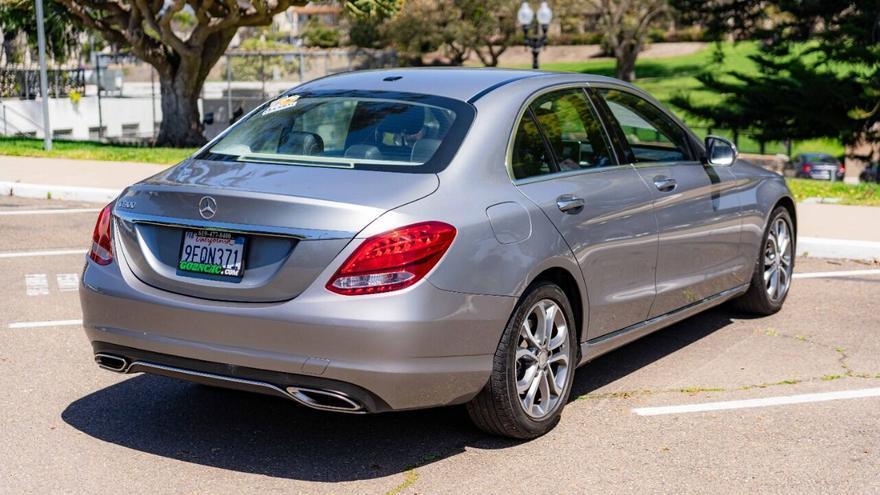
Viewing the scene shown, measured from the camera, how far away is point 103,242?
518 centimetres

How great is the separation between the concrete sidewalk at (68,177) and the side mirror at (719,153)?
9.03 m

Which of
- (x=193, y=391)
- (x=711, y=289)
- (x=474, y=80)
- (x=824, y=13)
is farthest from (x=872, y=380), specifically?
(x=824, y=13)

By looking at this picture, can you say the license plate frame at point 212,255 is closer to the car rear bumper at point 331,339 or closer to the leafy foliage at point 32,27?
the car rear bumper at point 331,339

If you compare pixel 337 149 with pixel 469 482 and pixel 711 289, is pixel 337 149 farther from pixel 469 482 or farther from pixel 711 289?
pixel 711 289

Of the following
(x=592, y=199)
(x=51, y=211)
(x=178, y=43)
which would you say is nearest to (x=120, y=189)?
(x=51, y=211)

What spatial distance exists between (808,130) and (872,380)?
2621 centimetres

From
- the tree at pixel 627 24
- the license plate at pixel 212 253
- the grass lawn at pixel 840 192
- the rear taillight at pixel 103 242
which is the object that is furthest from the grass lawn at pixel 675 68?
the license plate at pixel 212 253

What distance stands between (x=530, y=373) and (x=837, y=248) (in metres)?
6.31

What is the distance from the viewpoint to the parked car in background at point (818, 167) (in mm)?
35750

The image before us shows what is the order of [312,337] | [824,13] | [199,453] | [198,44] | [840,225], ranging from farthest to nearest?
[824,13], [198,44], [840,225], [199,453], [312,337]

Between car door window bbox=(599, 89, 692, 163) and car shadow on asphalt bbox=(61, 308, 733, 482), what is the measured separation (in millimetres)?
1369

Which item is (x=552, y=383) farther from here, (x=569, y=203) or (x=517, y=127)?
(x=517, y=127)

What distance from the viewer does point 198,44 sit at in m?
30.6

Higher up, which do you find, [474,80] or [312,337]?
[474,80]
